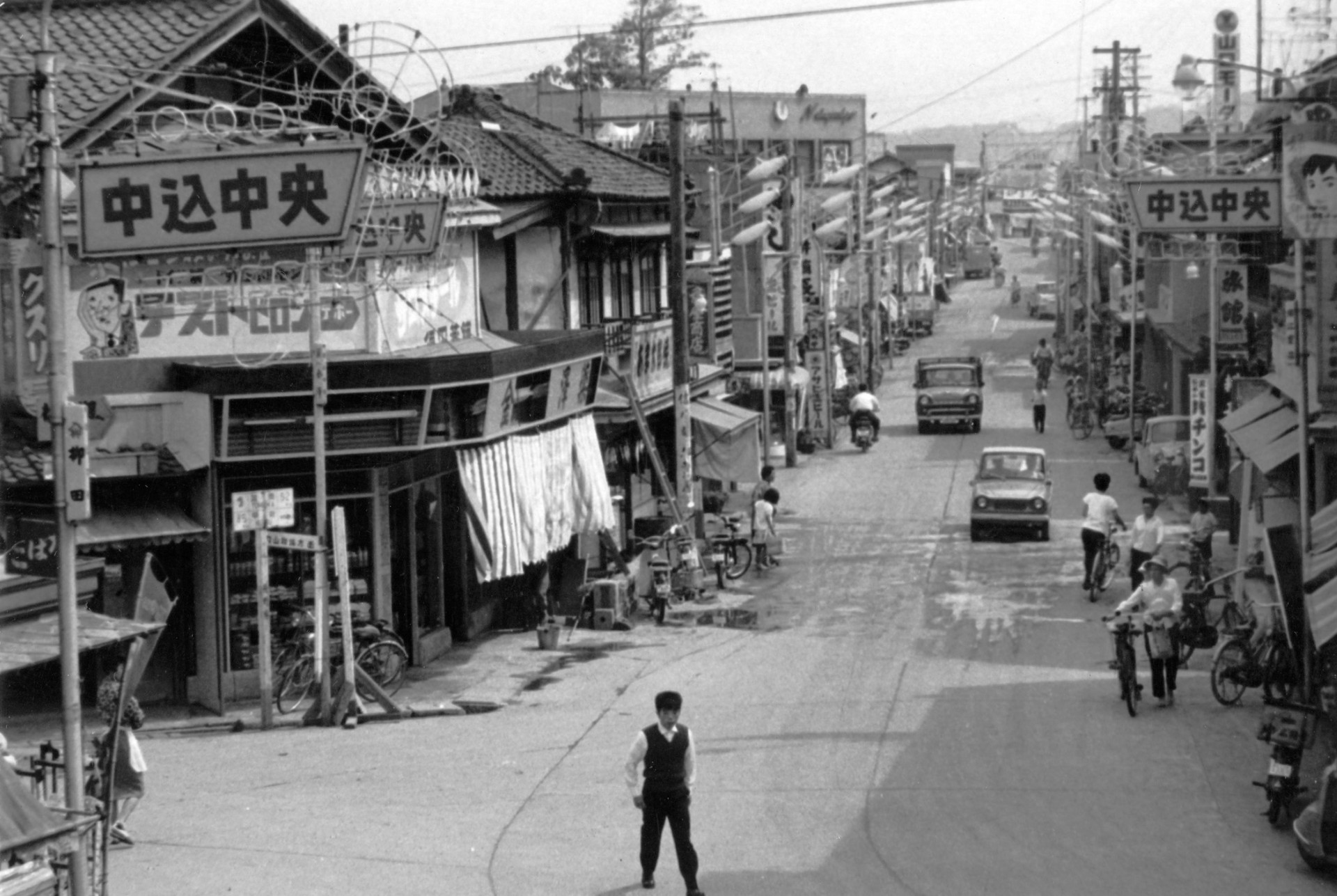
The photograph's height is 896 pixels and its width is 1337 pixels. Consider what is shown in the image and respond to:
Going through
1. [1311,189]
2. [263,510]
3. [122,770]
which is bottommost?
[122,770]

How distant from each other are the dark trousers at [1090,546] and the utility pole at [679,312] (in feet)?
23.7

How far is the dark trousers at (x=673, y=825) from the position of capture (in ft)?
41.3

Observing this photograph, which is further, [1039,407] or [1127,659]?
[1039,407]

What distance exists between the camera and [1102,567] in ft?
93.5

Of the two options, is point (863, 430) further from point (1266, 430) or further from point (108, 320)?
point (108, 320)

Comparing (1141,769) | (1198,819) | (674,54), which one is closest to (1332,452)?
(1141,769)

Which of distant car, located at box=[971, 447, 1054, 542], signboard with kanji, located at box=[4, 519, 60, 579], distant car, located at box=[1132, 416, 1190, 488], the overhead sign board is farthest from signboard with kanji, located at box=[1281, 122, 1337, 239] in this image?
distant car, located at box=[1132, 416, 1190, 488]

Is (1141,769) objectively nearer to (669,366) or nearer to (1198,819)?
(1198,819)

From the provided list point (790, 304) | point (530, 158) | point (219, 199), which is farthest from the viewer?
point (790, 304)

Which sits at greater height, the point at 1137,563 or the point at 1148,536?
the point at 1148,536

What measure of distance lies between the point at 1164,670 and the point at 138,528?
11.7 m

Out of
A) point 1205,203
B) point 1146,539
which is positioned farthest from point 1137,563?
point 1205,203

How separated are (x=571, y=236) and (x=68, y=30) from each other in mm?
10548

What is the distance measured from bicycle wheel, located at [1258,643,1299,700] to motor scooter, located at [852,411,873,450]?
33.7m
